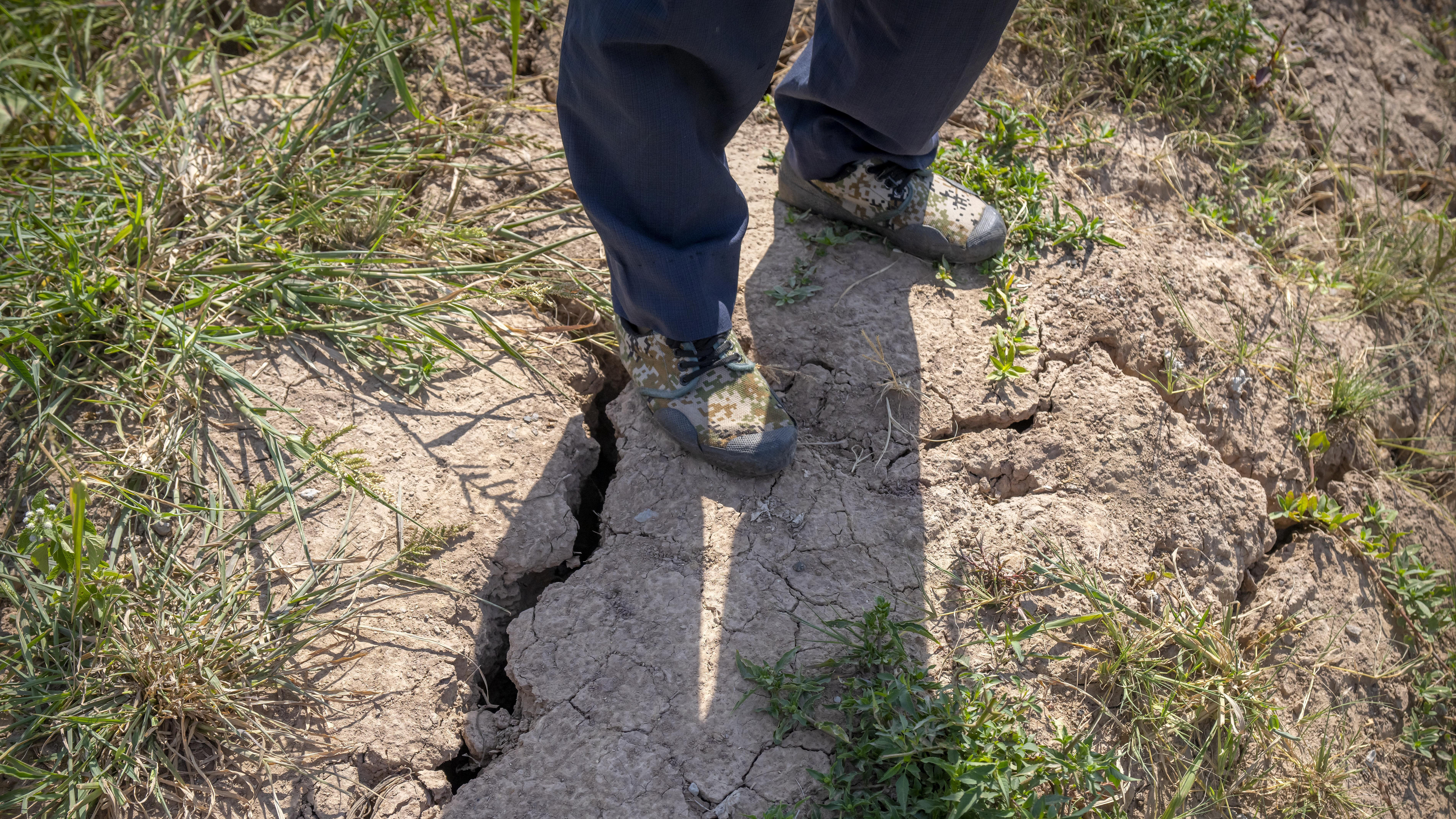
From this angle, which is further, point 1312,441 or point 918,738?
point 1312,441

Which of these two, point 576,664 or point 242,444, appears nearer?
point 576,664

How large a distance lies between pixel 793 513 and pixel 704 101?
89 cm

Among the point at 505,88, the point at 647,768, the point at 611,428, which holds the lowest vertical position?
the point at 647,768

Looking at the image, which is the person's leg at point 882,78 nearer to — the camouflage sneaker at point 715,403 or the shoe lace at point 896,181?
the shoe lace at point 896,181

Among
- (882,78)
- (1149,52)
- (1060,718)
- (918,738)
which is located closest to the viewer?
(918,738)

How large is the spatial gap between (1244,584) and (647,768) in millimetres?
1471

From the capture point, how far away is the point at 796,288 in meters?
2.13

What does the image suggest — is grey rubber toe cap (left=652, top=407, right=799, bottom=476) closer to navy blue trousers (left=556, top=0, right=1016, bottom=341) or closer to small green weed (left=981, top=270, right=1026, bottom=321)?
navy blue trousers (left=556, top=0, right=1016, bottom=341)

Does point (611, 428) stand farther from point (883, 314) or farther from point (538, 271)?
point (883, 314)

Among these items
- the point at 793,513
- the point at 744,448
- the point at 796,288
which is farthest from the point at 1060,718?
the point at 796,288

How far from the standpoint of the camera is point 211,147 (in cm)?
223

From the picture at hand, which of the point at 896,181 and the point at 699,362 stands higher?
the point at 896,181

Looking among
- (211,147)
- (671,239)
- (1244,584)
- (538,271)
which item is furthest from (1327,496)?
(211,147)

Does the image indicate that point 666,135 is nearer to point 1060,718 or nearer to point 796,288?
point 796,288
